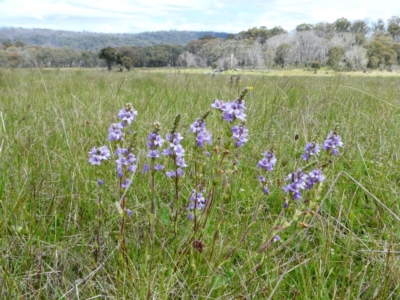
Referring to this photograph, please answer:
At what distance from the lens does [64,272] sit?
65.9 inches

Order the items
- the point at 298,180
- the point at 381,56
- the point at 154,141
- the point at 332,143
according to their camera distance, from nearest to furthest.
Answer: the point at 154,141 < the point at 298,180 < the point at 332,143 < the point at 381,56

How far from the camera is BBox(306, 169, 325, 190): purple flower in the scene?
152 centimetres

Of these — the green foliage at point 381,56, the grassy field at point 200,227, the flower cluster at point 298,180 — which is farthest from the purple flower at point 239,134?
the green foliage at point 381,56

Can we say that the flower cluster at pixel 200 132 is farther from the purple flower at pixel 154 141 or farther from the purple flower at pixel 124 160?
the purple flower at pixel 124 160

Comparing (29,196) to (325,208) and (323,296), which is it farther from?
(325,208)

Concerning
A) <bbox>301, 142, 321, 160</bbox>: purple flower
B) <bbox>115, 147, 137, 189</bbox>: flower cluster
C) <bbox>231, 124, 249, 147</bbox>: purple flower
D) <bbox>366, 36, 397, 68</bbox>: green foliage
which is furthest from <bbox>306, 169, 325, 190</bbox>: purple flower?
<bbox>366, 36, 397, 68</bbox>: green foliage

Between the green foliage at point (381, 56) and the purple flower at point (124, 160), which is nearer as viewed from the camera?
the purple flower at point (124, 160)

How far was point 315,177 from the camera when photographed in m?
1.55

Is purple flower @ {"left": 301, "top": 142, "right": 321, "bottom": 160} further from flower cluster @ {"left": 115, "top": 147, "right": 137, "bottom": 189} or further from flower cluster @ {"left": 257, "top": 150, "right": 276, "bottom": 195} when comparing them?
flower cluster @ {"left": 115, "top": 147, "right": 137, "bottom": 189}

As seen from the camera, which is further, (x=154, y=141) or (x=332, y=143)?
(x=332, y=143)

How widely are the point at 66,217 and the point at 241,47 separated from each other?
20436 mm

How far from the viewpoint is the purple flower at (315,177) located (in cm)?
152

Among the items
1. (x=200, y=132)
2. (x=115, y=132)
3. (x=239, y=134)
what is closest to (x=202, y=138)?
(x=200, y=132)

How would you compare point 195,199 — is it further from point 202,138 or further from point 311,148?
point 311,148
